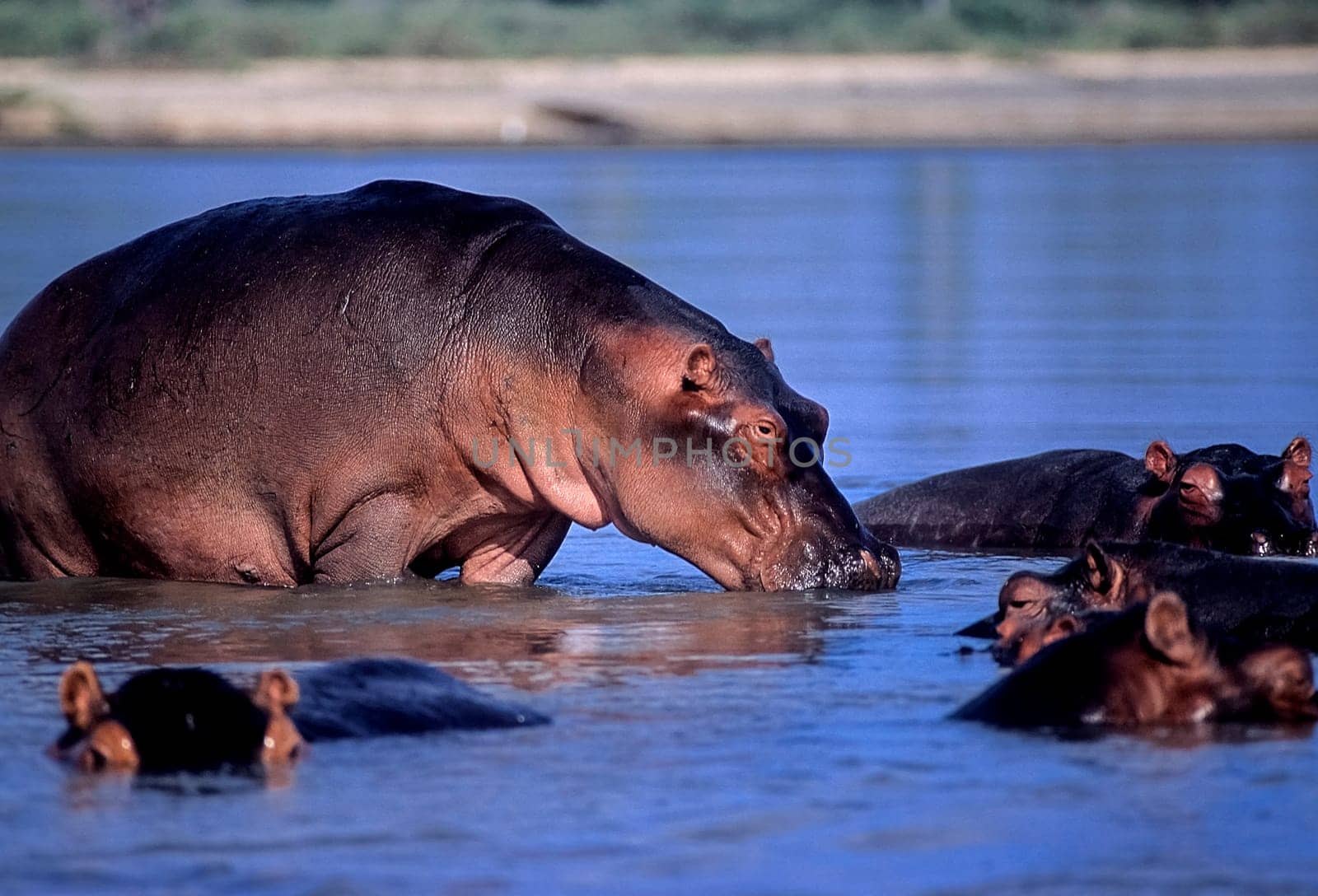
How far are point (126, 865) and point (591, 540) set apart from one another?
5007mm

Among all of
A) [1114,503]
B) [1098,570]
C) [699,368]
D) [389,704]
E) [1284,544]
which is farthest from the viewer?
[1114,503]

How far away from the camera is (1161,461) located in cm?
836

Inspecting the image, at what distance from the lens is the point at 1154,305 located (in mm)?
17406

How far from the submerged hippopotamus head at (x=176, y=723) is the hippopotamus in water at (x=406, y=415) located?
2443 millimetres

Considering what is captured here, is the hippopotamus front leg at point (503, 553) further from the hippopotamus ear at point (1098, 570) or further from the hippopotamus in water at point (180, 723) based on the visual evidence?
the hippopotamus in water at point (180, 723)

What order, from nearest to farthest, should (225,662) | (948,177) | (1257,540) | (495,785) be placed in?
Result: 1. (495,785)
2. (225,662)
3. (1257,540)
4. (948,177)

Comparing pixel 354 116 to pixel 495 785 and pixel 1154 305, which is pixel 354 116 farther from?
pixel 495 785

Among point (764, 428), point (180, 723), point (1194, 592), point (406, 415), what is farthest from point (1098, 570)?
point (180, 723)

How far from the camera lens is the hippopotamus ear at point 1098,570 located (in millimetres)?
6488

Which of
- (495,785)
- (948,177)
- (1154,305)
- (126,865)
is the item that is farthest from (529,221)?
(948,177)

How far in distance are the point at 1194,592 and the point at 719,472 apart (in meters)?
1.55

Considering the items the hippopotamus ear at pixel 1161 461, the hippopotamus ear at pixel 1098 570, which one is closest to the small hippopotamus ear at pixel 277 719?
the hippopotamus ear at pixel 1098 570

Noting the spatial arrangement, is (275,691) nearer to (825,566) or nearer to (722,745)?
(722,745)

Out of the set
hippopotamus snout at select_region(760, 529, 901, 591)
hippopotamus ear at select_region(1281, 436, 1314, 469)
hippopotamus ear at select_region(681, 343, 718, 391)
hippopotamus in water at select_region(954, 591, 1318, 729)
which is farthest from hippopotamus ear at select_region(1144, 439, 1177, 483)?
hippopotamus in water at select_region(954, 591, 1318, 729)
